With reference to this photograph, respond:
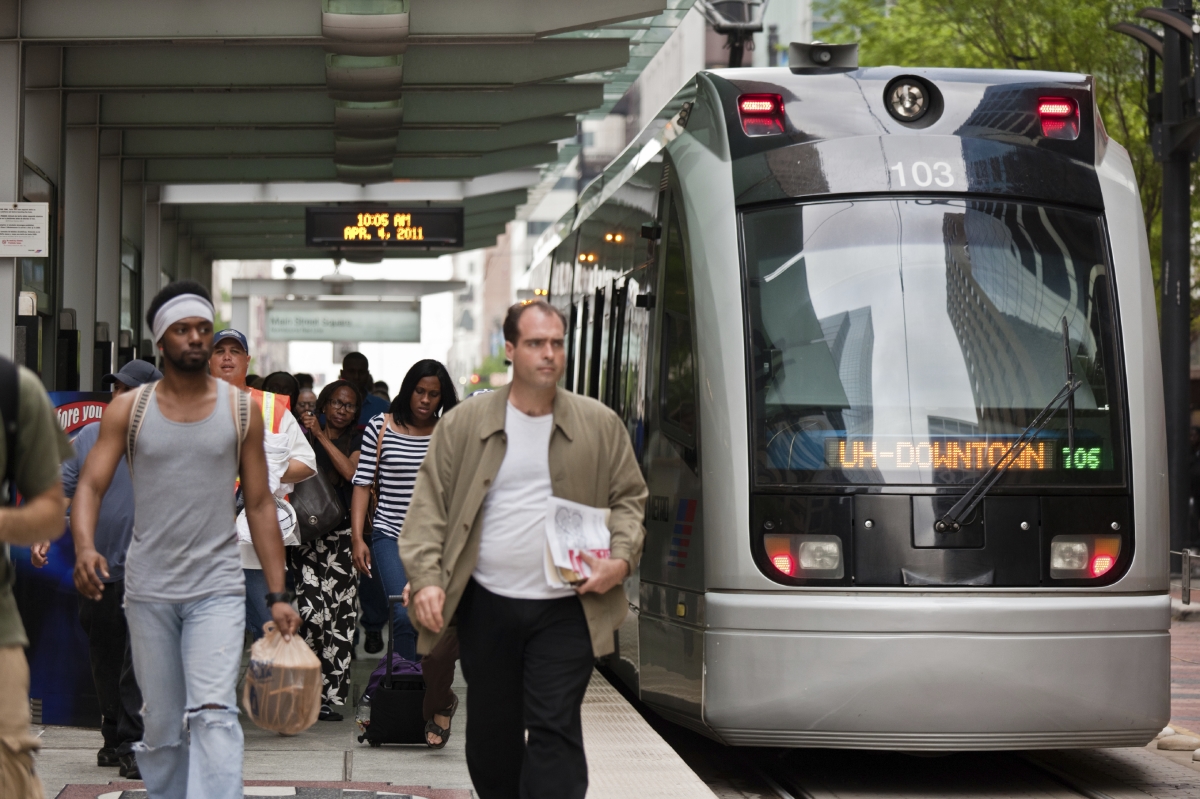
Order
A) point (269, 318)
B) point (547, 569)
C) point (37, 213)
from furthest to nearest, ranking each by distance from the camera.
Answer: point (269, 318), point (37, 213), point (547, 569)

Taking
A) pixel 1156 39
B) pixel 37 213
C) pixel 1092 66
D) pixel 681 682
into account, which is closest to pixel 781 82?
pixel 681 682

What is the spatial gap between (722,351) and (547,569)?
247 centimetres

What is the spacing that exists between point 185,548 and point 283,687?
53cm

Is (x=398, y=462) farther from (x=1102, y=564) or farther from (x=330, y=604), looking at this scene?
(x=1102, y=564)

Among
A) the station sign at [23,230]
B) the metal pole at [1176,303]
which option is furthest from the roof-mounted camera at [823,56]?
the metal pole at [1176,303]

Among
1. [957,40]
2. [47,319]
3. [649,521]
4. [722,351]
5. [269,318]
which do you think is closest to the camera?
[722,351]

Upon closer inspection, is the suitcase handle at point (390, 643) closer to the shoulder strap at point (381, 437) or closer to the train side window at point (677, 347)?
the shoulder strap at point (381, 437)

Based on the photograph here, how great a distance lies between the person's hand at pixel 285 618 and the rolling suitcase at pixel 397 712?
2278 mm

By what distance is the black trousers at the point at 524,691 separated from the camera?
16.4ft

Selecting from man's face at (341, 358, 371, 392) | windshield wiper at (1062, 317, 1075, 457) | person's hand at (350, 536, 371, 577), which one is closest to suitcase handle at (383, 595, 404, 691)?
person's hand at (350, 536, 371, 577)

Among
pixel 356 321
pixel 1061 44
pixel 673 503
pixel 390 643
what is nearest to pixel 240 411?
pixel 390 643

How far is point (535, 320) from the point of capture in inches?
199

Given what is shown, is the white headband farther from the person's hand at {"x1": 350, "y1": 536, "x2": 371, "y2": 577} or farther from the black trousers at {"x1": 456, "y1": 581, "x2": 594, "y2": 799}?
the person's hand at {"x1": 350, "y1": 536, "x2": 371, "y2": 577}

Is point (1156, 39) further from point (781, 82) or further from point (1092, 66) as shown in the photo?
point (781, 82)
